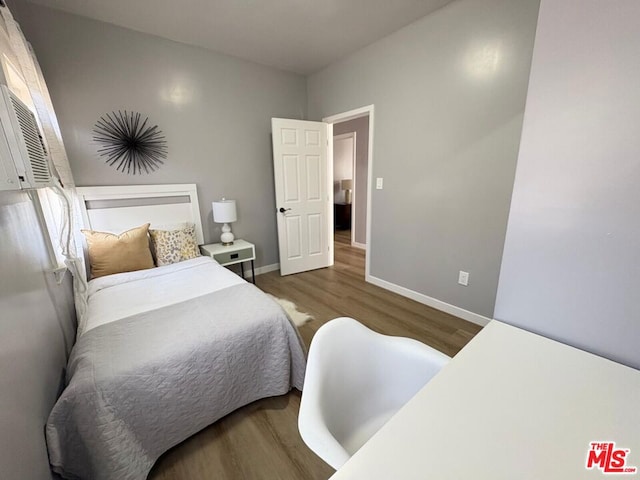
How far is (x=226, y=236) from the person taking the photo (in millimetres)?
3000

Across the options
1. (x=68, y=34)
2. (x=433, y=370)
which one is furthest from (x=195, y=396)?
(x=68, y=34)

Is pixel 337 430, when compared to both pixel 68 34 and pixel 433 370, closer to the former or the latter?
pixel 433 370

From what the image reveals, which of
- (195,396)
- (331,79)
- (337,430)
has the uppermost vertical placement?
(331,79)

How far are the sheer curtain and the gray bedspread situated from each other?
0.52 metres

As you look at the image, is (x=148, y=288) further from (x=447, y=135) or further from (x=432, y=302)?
(x=447, y=135)

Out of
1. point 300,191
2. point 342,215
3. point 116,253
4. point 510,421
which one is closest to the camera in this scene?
point 510,421

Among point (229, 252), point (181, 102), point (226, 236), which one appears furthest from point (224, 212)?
point (181, 102)

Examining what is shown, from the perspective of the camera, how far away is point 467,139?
2.16 metres

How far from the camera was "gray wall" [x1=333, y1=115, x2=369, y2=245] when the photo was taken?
4625mm

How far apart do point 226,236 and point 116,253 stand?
1.05 m

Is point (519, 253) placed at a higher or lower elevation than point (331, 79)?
lower

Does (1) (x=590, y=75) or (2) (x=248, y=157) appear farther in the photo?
(2) (x=248, y=157)

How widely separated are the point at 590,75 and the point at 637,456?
821mm

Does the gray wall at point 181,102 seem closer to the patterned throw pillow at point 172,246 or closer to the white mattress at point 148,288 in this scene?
the patterned throw pillow at point 172,246
